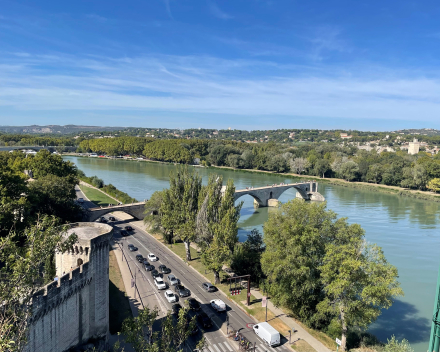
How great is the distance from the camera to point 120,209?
145 feet

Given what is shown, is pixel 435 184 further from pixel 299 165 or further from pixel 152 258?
pixel 152 258

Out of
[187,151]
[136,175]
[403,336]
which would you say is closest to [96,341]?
[403,336]

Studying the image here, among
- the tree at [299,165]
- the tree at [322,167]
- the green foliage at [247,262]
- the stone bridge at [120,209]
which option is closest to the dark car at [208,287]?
the green foliage at [247,262]

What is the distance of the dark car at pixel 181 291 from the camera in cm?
2388

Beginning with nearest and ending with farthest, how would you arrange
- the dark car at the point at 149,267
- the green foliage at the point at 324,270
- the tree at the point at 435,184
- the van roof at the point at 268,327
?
the green foliage at the point at 324,270 < the van roof at the point at 268,327 < the dark car at the point at 149,267 < the tree at the point at 435,184

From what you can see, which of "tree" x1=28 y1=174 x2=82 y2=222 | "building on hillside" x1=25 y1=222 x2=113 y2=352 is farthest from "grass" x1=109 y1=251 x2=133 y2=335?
"tree" x1=28 y1=174 x2=82 y2=222

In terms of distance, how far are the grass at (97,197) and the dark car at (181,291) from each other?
33.2 metres

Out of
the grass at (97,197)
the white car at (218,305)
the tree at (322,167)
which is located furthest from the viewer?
the tree at (322,167)

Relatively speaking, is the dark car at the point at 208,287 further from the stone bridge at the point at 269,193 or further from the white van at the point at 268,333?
the stone bridge at the point at 269,193

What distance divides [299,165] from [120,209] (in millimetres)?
70656

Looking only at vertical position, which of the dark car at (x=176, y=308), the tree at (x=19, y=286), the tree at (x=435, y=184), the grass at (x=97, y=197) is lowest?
the dark car at (x=176, y=308)

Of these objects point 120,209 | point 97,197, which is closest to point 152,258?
point 120,209

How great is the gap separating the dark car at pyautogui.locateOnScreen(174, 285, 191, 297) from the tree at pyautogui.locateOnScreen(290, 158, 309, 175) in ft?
275

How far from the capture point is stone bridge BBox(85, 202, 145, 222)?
41950mm
